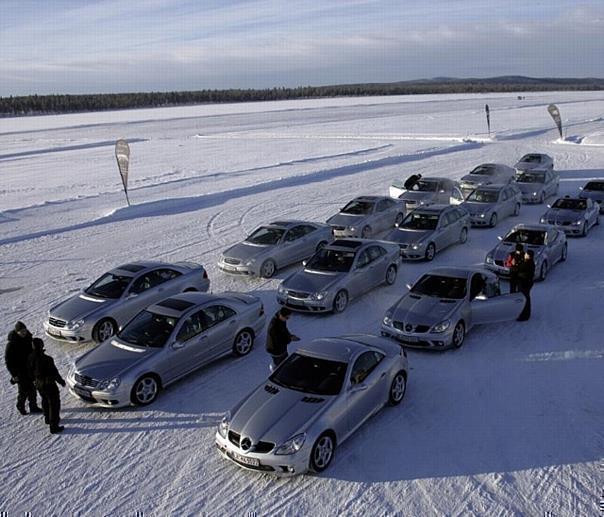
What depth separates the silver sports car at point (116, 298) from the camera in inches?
507

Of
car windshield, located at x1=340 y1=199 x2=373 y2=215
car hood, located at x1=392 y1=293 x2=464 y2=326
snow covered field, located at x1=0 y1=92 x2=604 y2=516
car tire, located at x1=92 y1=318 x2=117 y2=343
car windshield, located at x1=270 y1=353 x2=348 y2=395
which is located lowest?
snow covered field, located at x1=0 y1=92 x2=604 y2=516

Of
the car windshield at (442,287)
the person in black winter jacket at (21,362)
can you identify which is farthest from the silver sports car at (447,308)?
the person in black winter jacket at (21,362)

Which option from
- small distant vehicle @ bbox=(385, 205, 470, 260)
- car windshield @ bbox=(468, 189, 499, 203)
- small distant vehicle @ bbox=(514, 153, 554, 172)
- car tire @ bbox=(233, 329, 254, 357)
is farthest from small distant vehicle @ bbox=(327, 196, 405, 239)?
small distant vehicle @ bbox=(514, 153, 554, 172)

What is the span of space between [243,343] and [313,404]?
381 centimetres

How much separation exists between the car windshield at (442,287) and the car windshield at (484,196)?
9776mm

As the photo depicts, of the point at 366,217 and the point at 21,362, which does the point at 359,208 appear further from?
the point at 21,362

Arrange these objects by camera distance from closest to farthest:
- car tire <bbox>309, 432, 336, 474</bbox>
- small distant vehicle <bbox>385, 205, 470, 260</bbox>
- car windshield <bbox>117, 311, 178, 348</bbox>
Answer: car tire <bbox>309, 432, 336, 474</bbox> → car windshield <bbox>117, 311, 178, 348</bbox> → small distant vehicle <bbox>385, 205, 470, 260</bbox>

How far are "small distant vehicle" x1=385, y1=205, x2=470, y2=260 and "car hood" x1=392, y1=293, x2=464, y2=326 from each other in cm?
504

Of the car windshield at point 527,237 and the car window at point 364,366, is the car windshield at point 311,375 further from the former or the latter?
the car windshield at point 527,237

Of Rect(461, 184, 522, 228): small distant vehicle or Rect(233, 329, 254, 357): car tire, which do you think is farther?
Rect(461, 184, 522, 228): small distant vehicle

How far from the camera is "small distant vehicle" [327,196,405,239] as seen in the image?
2028cm

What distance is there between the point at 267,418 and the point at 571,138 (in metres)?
44.3

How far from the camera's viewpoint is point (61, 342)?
43.8 feet

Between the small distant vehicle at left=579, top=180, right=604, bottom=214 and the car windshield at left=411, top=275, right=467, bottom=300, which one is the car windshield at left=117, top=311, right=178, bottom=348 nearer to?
the car windshield at left=411, top=275, right=467, bottom=300
